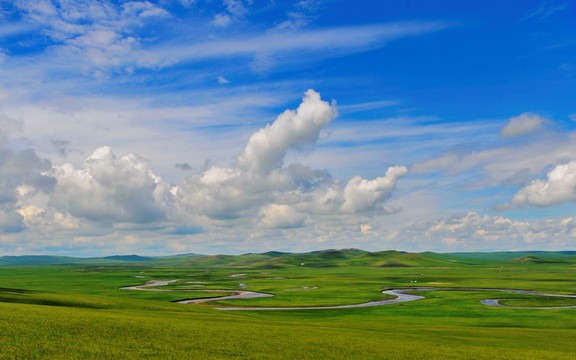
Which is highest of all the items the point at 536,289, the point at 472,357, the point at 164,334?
→ the point at 164,334

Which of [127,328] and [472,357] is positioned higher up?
[127,328]

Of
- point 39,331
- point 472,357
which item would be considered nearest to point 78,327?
point 39,331

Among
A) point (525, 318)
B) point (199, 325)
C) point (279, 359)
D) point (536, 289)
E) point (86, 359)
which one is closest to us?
point (86, 359)

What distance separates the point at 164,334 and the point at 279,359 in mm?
10122

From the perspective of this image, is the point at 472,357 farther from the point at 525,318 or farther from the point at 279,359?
the point at 525,318

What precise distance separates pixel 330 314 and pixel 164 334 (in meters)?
50.8

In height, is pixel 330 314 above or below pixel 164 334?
below

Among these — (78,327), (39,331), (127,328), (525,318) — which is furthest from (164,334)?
(525,318)

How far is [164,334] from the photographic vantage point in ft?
109

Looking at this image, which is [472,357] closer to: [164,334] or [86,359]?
[164,334]

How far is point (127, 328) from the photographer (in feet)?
111

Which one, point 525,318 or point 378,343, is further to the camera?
point 525,318

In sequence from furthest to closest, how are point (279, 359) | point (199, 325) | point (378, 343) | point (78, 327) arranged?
1. point (199, 325)
2. point (378, 343)
3. point (78, 327)
4. point (279, 359)

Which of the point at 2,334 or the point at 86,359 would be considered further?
the point at 2,334
